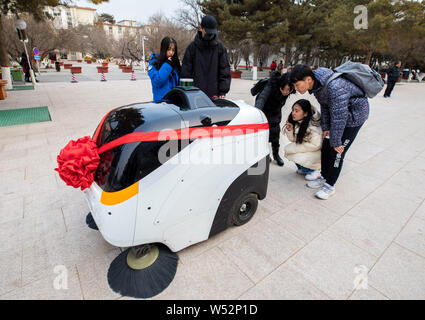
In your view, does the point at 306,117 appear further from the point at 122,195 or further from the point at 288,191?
the point at 122,195

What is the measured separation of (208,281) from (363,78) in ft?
7.36

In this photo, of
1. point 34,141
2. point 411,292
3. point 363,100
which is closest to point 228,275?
point 411,292

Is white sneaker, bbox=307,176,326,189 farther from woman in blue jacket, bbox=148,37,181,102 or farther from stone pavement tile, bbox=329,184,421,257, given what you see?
woman in blue jacket, bbox=148,37,181,102

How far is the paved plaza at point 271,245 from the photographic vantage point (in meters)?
→ 1.56

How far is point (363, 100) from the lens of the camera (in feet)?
7.37

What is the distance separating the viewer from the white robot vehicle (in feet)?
4.29

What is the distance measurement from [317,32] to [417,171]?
20.4 meters

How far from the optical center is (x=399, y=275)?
1.69 metres

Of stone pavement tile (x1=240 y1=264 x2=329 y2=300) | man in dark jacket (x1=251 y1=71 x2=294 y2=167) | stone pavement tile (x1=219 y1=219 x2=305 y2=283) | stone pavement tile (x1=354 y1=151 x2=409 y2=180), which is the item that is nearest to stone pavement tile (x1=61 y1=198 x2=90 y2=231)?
stone pavement tile (x1=219 y1=219 x2=305 y2=283)

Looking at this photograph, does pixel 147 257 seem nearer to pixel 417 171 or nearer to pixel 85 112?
pixel 417 171

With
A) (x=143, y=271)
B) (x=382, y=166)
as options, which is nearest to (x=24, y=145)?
(x=143, y=271)

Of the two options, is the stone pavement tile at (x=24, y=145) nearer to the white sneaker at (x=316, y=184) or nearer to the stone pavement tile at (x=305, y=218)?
the stone pavement tile at (x=305, y=218)

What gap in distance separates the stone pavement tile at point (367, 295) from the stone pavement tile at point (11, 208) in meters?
2.98

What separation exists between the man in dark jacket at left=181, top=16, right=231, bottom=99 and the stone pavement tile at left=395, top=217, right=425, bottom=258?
239cm
